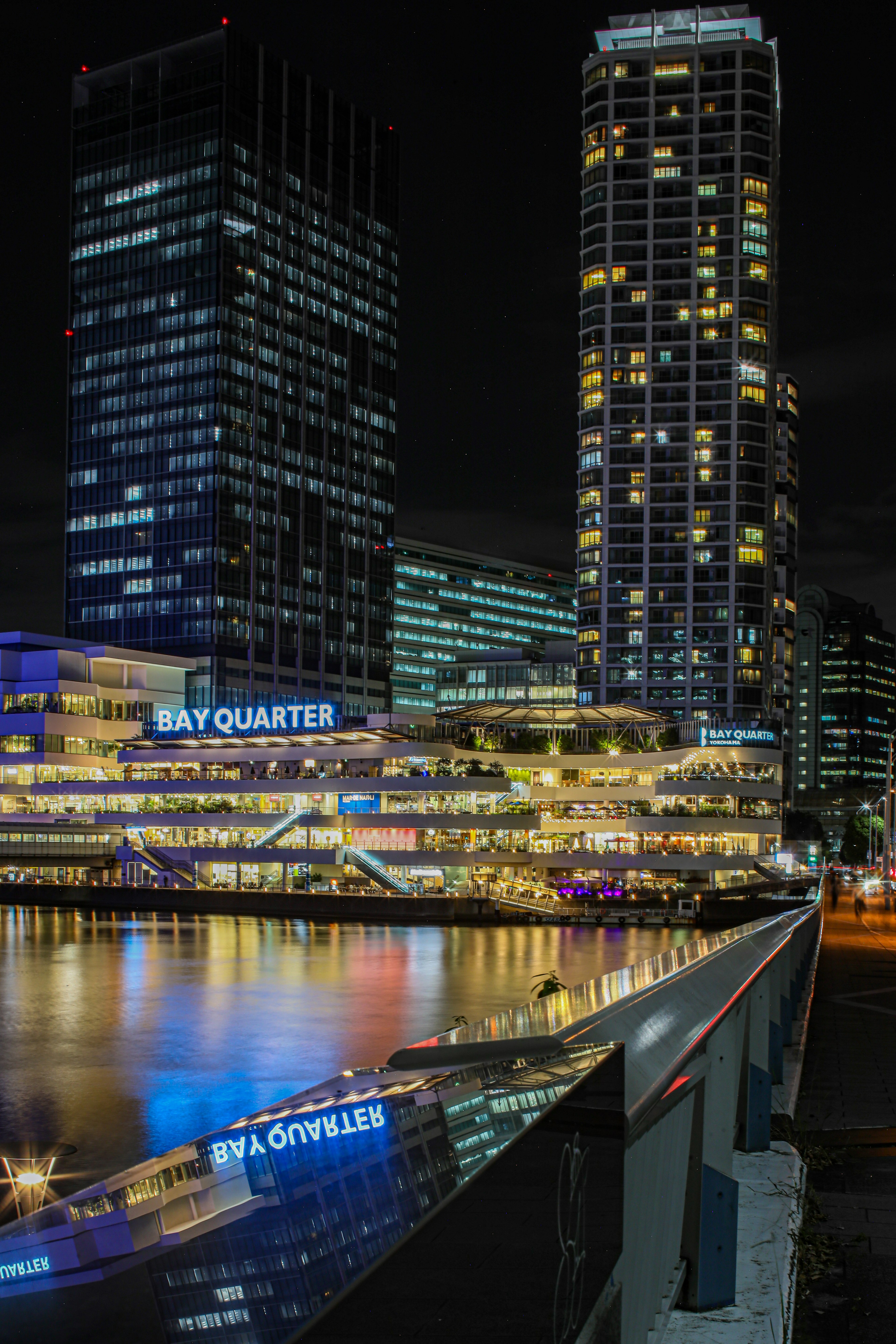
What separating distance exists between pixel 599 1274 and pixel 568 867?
374 ft

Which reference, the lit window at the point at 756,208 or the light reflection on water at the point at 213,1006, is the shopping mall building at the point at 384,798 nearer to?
the light reflection on water at the point at 213,1006

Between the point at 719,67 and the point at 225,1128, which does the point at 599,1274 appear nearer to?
the point at 225,1128

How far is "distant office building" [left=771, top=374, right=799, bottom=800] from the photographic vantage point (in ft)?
568

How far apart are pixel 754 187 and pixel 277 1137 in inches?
6542

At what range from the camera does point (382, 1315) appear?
2.38 metres

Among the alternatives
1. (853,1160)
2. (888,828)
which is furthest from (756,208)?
(853,1160)

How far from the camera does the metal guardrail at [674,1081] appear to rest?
146 inches

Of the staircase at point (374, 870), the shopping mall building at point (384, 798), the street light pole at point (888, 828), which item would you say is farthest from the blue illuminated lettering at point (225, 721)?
the street light pole at point (888, 828)

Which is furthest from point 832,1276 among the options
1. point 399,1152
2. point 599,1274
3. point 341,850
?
point 341,850

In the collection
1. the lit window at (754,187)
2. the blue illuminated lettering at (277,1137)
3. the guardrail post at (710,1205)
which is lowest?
the guardrail post at (710,1205)

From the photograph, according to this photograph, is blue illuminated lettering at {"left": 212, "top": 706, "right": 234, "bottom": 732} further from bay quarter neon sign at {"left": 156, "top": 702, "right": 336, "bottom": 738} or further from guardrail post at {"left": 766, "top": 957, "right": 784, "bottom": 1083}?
guardrail post at {"left": 766, "top": 957, "right": 784, "bottom": 1083}

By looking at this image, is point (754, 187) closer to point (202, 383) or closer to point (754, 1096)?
point (202, 383)

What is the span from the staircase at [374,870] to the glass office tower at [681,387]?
54289 mm

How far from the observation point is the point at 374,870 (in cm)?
10556
